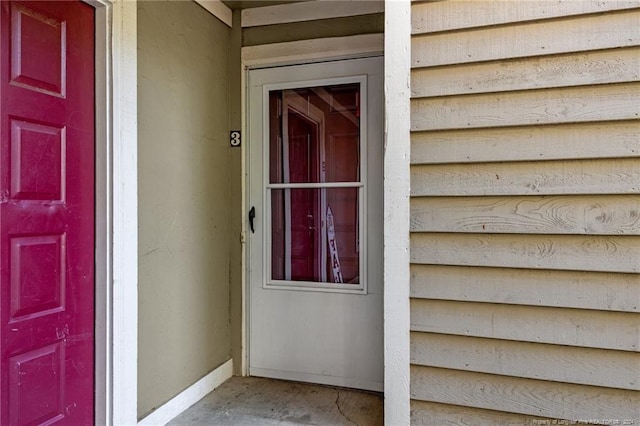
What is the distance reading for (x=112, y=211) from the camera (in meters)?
1.71

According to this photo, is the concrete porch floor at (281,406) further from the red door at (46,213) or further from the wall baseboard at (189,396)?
the red door at (46,213)

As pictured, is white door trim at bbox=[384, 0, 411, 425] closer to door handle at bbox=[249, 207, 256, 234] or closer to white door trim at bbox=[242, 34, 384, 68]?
white door trim at bbox=[242, 34, 384, 68]

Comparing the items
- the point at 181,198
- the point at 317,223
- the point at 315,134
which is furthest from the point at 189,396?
the point at 315,134

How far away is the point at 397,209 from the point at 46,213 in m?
1.35

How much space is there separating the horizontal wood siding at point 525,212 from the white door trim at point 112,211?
1229 mm

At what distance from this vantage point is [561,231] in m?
1.55

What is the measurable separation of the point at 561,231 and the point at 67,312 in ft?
6.28

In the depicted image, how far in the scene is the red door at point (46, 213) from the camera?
1.38 metres

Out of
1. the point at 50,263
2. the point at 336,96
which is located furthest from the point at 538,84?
the point at 50,263

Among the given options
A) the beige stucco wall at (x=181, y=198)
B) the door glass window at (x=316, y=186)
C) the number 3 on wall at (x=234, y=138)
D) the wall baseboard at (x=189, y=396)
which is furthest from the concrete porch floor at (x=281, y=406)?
the number 3 on wall at (x=234, y=138)

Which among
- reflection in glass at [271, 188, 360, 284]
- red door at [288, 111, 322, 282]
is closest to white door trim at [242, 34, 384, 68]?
red door at [288, 111, 322, 282]

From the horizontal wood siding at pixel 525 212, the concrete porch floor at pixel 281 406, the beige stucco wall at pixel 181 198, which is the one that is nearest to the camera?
the horizontal wood siding at pixel 525 212

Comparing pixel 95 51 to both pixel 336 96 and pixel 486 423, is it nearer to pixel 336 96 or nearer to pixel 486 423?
pixel 336 96

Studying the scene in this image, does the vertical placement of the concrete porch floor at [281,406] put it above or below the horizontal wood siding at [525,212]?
below
